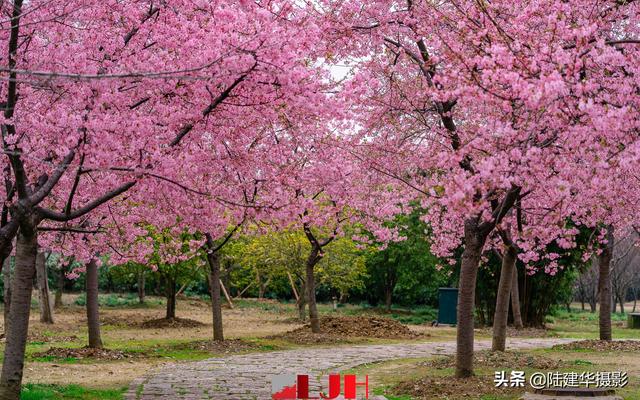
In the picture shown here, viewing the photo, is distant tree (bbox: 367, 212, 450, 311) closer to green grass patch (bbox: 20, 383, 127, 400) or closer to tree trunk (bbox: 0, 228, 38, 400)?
green grass patch (bbox: 20, 383, 127, 400)

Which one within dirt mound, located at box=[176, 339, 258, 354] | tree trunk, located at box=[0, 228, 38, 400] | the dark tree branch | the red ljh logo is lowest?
dirt mound, located at box=[176, 339, 258, 354]

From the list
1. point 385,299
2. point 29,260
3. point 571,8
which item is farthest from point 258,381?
point 385,299

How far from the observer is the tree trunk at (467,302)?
38.3 ft

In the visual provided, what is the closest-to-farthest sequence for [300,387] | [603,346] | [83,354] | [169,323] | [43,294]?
[300,387] < [83,354] < [603,346] < [43,294] < [169,323]

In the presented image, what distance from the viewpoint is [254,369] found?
1348cm

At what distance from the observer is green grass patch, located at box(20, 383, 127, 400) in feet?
31.5

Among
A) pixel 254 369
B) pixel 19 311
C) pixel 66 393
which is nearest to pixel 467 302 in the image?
pixel 254 369

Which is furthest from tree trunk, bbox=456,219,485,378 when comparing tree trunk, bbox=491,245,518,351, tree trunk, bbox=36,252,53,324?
tree trunk, bbox=36,252,53,324

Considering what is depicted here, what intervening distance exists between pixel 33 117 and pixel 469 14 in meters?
5.22

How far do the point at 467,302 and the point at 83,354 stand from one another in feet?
25.6

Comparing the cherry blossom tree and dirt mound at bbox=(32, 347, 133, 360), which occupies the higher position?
the cherry blossom tree

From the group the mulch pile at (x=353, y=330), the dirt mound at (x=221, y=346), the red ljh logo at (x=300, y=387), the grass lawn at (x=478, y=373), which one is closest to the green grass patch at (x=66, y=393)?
the red ljh logo at (x=300, y=387)

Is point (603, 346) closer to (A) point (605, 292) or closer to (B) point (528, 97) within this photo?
(A) point (605, 292)

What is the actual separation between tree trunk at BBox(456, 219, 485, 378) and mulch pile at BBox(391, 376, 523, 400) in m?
0.29
